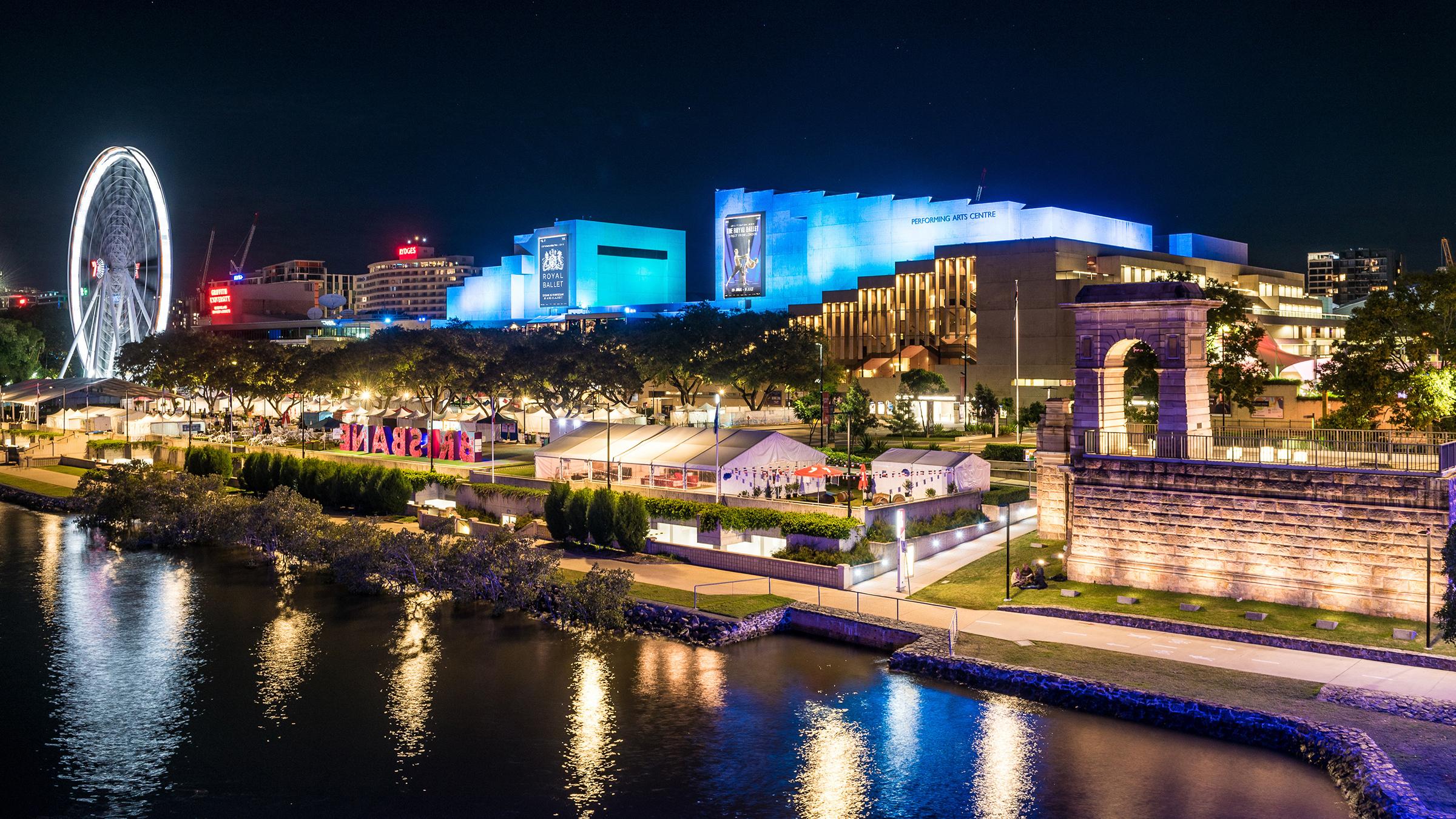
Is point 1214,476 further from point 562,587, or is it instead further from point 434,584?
point 434,584

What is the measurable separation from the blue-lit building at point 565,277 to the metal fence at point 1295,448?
147421 mm

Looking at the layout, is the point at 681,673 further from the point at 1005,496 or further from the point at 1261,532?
the point at 1005,496

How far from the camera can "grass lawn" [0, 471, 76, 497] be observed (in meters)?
72.8

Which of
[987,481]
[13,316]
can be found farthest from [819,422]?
[13,316]

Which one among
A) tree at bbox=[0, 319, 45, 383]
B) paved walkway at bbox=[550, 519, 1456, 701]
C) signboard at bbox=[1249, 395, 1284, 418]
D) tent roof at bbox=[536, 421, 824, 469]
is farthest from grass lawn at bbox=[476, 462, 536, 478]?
tree at bbox=[0, 319, 45, 383]

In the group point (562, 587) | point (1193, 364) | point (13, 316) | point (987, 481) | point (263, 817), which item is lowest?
point (263, 817)

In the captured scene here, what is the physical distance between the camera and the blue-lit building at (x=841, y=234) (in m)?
122

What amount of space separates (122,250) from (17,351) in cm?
5310

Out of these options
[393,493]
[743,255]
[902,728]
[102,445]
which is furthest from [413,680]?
[743,255]

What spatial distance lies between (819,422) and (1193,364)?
149 feet

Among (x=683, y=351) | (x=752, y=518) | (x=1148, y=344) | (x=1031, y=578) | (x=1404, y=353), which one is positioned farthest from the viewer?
(x=683, y=351)

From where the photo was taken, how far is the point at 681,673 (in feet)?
113

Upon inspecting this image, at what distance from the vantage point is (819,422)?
271ft

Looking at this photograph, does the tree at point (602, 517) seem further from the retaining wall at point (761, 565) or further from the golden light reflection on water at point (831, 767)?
the golden light reflection on water at point (831, 767)
